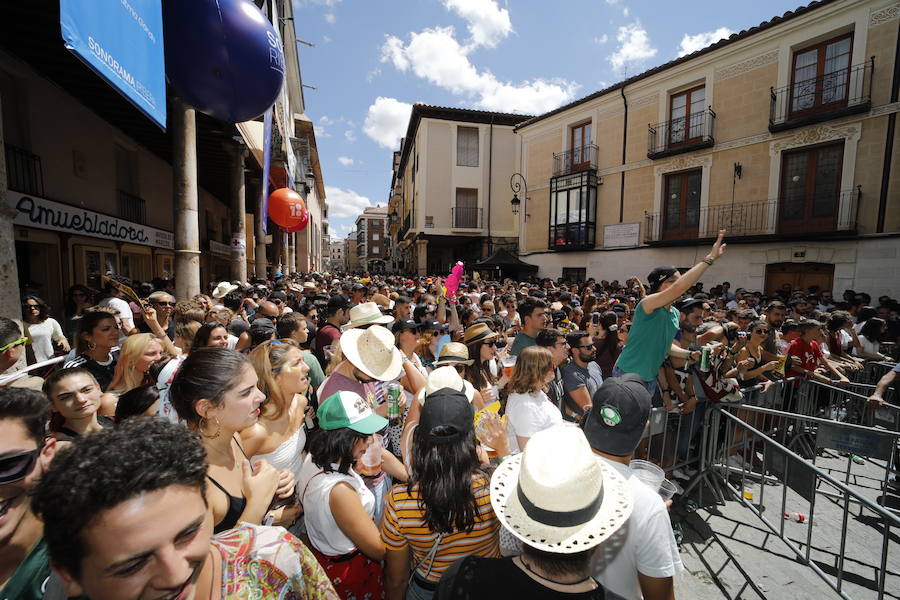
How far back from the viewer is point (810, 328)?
521 centimetres

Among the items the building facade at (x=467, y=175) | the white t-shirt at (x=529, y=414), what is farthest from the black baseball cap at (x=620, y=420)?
the building facade at (x=467, y=175)

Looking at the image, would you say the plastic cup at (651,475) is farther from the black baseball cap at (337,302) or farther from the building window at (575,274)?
the building window at (575,274)

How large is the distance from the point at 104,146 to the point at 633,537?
40.1 feet

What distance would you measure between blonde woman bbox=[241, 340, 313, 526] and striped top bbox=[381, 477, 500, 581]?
787mm

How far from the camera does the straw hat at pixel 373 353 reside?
9.67ft

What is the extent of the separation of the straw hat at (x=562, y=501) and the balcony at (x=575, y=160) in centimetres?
2030

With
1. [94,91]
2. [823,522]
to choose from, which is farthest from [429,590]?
[94,91]

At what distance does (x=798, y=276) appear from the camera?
43.3 ft

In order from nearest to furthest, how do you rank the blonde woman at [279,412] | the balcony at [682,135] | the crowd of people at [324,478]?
the crowd of people at [324,478] → the blonde woman at [279,412] → the balcony at [682,135]

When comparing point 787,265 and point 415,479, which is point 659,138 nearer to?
point 787,265

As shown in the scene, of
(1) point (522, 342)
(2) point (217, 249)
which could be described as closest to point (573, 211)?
(2) point (217, 249)

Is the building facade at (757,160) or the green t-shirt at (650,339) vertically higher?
the building facade at (757,160)

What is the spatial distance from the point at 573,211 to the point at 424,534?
20.6 metres

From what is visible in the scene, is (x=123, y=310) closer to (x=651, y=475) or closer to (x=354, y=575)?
(x=354, y=575)
